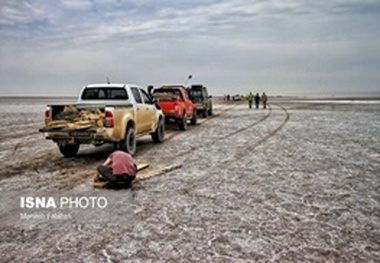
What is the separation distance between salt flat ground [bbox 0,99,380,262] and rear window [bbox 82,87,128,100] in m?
1.69

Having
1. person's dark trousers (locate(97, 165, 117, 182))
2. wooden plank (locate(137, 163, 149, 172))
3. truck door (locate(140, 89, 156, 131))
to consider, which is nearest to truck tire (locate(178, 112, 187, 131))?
truck door (locate(140, 89, 156, 131))

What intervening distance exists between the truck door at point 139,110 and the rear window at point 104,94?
40 centimetres

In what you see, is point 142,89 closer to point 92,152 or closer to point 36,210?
point 92,152

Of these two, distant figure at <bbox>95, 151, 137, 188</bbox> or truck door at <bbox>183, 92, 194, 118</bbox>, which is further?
truck door at <bbox>183, 92, 194, 118</bbox>

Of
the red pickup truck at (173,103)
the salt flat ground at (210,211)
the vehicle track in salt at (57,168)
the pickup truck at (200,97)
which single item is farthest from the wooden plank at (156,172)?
the pickup truck at (200,97)

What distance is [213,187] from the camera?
708cm

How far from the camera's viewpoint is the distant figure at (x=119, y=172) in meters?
6.88

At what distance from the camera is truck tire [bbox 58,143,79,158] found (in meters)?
10.4

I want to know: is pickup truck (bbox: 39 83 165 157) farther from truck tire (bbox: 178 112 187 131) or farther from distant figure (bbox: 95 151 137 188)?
truck tire (bbox: 178 112 187 131)

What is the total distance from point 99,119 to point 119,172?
2.66 meters

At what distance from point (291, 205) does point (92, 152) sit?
7023 mm

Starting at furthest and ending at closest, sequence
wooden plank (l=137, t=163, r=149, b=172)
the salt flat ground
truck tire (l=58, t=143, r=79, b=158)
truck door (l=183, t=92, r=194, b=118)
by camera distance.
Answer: truck door (l=183, t=92, r=194, b=118) < truck tire (l=58, t=143, r=79, b=158) < wooden plank (l=137, t=163, r=149, b=172) < the salt flat ground

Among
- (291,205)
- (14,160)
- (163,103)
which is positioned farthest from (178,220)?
(163,103)

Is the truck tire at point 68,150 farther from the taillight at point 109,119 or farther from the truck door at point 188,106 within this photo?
the truck door at point 188,106
